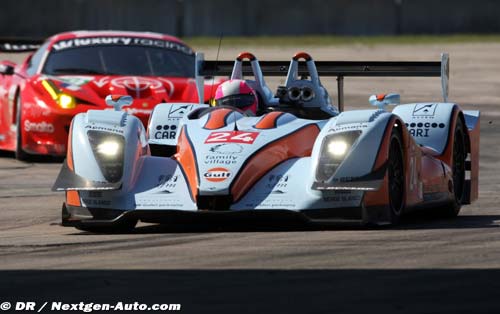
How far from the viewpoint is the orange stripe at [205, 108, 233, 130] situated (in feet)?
35.0

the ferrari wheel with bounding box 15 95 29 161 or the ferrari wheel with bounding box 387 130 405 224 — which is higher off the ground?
the ferrari wheel with bounding box 387 130 405 224

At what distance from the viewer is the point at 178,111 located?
12.2 m

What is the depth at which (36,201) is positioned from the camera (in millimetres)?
12859

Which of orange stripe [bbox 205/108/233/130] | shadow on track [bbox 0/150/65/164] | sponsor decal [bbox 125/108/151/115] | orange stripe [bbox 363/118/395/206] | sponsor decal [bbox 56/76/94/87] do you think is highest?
orange stripe [bbox 205/108/233/130]

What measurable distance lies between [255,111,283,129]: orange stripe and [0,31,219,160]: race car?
563 cm

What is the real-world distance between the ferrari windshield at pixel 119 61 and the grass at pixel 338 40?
20.0 meters

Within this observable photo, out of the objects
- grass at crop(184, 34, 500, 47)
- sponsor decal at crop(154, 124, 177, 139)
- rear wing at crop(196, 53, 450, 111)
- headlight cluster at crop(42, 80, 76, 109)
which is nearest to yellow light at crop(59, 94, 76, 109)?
headlight cluster at crop(42, 80, 76, 109)

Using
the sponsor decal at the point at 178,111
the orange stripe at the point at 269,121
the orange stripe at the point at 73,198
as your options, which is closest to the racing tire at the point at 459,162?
the orange stripe at the point at 269,121

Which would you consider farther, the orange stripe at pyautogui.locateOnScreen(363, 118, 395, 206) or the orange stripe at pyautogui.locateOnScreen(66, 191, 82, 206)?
the orange stripe at pyautogui.locateOnScreen(66, 191, 82, 206)

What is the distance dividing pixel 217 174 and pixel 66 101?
6.84 metres

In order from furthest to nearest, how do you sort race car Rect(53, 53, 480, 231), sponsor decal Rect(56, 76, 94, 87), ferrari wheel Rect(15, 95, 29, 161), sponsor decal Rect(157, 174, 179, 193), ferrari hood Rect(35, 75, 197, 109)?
1. sponsor decal Rect(56, 76, 94, 87)
2. ferrari wheel Rect(15, 95, 29, 161)
3. ferrari hood Rect(35, 75, 197, 109)
4. sponsor decal Rect(157, 174, 179, 193)
5. race car Rect(53, 53, 480, 231)

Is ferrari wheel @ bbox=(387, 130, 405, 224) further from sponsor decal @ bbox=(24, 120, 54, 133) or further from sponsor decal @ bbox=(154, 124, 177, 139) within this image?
sponsor decal @ bbox=(24, 120, 54, 133)
